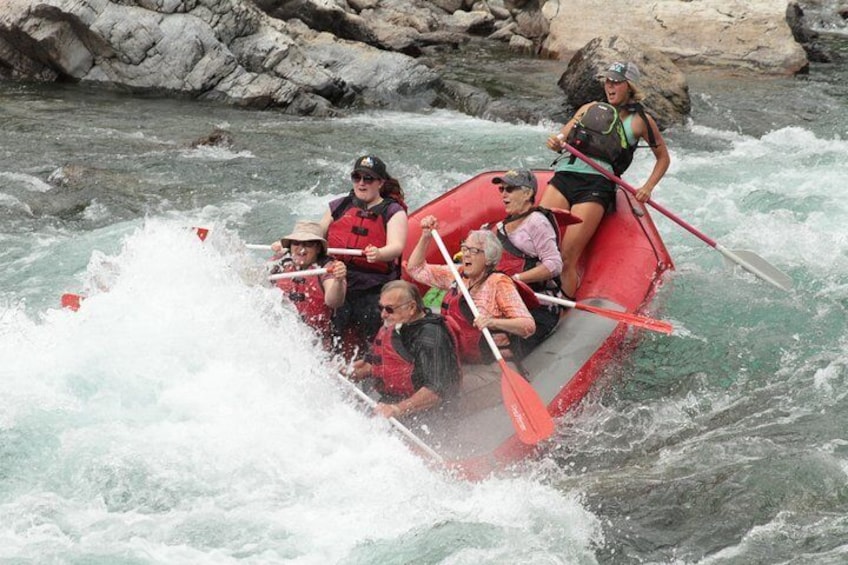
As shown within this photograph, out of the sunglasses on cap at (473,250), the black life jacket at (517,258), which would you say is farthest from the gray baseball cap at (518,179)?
the sunglasses on cap at (473,250)

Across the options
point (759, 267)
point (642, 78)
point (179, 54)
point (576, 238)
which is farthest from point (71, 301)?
point (642, 78)

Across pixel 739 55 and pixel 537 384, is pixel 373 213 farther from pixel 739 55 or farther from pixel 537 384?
pixel 739 55

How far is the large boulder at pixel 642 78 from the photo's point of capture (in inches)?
457

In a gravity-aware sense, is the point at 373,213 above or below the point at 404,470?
above

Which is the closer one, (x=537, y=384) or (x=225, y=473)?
(x=225, y=473)

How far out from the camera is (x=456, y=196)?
6816 millimetres

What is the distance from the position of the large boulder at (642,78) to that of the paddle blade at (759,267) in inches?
184

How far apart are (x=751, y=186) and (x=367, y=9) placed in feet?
27.0

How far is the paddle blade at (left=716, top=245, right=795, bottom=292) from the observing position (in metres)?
6.96

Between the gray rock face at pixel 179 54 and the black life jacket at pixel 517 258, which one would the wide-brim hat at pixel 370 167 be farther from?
the gray rock face at pixel 179 54

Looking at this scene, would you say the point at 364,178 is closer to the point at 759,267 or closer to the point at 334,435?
the point at 334,435

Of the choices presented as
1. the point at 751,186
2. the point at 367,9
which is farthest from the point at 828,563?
the point at 367,9

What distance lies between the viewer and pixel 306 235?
5.60 meters

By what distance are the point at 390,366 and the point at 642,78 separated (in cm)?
735
